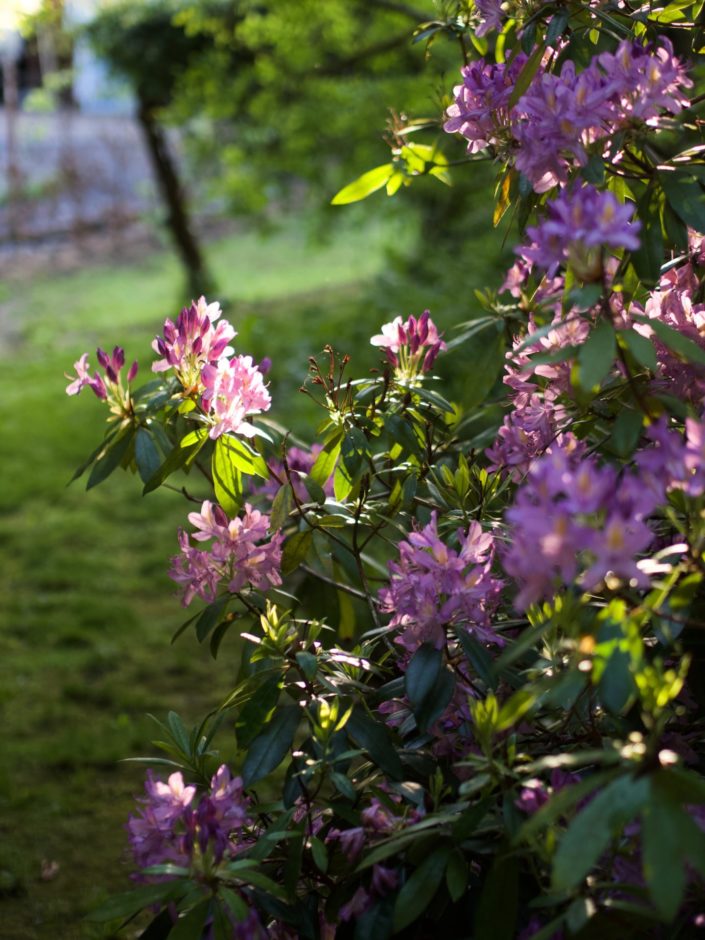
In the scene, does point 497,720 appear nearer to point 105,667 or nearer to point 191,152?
point 105,667

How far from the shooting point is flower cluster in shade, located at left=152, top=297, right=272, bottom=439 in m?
1.60

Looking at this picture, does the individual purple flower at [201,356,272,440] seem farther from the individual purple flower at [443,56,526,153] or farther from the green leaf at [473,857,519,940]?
the green leaf at [473,857,519,940]

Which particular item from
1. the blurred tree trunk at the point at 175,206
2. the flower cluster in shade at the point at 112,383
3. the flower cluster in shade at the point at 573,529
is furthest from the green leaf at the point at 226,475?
the blurred tree trunk at the point at 175,206

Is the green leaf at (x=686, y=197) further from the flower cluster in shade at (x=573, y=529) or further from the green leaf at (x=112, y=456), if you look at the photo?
the green leaf at (x=112, y=456)

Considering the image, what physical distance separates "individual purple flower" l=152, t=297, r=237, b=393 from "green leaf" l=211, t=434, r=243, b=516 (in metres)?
0.09

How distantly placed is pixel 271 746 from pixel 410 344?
0.66 meters

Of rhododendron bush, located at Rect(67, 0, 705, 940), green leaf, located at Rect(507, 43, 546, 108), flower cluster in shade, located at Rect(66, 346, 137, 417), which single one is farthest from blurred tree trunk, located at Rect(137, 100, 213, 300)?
green leaf, located at Rect(507, 43, 546, 108)

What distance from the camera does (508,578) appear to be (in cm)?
164

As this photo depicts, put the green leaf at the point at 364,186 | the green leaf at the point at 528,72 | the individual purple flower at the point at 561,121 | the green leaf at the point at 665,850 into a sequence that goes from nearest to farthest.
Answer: the green leaf at the point at 665,850 → the individual purple flower at the point at 561,121 → the green leaf at the point at 528,72 → the green leaf at the point at 364,186

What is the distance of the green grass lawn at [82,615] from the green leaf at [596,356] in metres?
0.88

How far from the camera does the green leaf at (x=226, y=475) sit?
1635 millimetres

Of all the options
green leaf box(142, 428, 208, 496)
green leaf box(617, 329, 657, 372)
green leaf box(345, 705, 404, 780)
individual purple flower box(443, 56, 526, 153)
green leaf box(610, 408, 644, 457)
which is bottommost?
green leaf box(345, 705, 404, 780)

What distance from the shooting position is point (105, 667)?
4004mm

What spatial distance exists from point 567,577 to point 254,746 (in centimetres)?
65
